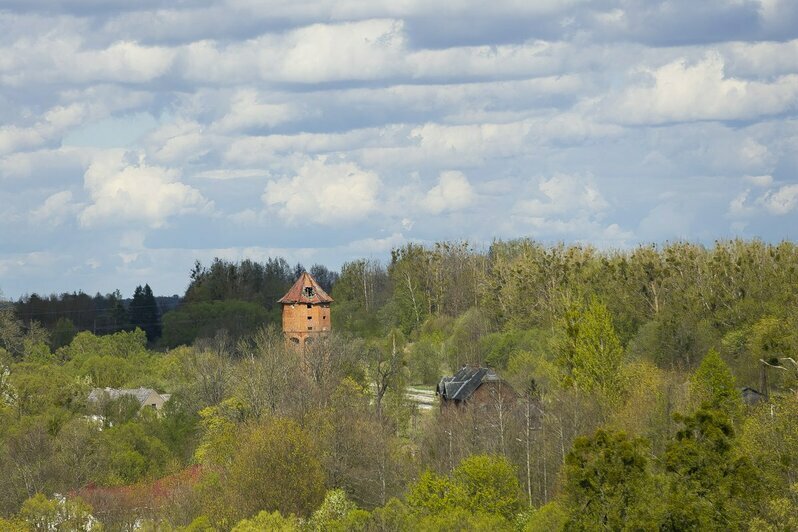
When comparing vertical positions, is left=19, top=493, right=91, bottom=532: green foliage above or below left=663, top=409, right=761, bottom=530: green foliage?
below

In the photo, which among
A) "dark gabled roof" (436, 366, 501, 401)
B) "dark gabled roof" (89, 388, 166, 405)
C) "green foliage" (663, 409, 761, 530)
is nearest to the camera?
"green foliage" (663, 409, 761, 530)

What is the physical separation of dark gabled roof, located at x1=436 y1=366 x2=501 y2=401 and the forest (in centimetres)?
166

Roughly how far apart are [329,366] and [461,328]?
4161 centimetres

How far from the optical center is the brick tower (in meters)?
106

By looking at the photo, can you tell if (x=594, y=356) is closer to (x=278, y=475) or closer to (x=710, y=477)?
(x=278, y=475)

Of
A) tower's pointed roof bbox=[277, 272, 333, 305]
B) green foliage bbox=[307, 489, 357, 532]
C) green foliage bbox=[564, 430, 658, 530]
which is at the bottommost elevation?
green foliage bbox=[307, 489, 357, 532]

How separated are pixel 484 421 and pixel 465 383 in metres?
21.1

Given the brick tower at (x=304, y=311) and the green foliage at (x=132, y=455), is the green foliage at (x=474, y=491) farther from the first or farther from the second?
the brick tower at (x=304, y=311)

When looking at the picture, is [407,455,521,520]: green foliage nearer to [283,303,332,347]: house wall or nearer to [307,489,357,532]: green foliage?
[307,489,357,532]: green foliage

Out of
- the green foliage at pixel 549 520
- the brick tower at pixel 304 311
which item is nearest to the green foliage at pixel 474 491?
the green foliage at pixel 549 520

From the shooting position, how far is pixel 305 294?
106 metres

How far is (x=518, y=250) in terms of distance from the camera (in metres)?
164

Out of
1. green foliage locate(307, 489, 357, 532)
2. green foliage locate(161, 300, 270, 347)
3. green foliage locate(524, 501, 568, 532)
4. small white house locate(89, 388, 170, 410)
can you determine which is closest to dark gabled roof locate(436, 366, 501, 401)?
small white house locate(89, 388, 170, 410)

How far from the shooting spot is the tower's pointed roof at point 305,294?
10594cm
